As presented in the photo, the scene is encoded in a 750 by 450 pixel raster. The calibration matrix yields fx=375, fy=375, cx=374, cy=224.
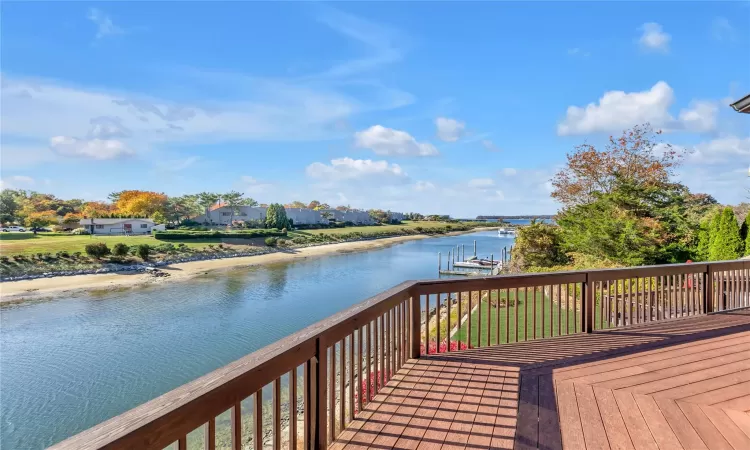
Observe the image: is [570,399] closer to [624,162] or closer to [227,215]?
[624,162]

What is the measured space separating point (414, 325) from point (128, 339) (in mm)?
14204

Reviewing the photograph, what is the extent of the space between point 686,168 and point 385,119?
74.1 feet

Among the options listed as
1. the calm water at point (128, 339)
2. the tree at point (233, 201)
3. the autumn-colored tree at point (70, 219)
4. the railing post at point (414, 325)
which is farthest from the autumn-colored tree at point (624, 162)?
the autumn-colored tree at point (70, 219)

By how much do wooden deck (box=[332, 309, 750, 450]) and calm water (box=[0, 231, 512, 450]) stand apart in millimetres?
9277

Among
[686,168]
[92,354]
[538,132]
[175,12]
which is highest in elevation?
[175,12]

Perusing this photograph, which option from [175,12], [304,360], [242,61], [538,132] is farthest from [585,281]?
[242,61]

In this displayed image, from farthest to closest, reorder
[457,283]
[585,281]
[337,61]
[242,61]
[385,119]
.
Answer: [385,119] → [242,61] → [337,61] → [585,281] → [457,283]

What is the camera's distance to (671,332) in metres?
4.10

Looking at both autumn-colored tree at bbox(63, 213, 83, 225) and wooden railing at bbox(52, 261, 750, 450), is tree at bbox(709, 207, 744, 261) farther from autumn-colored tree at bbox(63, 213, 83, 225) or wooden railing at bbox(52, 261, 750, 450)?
autumn-colored tree at bbox(63, 213, 83, 225)

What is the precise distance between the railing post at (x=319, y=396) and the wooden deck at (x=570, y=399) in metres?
0.20

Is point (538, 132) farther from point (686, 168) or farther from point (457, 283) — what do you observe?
point (457, 283)

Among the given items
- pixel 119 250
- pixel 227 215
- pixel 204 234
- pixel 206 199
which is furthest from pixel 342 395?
pixel 206 199

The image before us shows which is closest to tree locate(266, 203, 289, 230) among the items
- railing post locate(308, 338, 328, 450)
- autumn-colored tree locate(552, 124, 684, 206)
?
autumn-colored tree locate(552, 124, 684, 206)

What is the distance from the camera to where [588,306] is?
4164 millimetres
